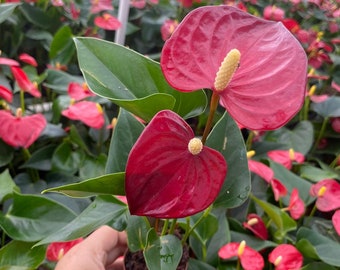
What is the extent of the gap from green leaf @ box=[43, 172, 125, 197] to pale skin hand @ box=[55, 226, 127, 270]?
0.15m

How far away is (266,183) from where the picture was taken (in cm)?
92

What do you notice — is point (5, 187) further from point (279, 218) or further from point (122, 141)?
point (279, 218)

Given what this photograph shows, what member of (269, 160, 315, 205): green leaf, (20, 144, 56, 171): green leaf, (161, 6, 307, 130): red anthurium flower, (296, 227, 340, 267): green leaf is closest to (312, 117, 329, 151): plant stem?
(269, 160, 315, 205): green leaf

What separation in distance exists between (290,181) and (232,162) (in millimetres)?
384

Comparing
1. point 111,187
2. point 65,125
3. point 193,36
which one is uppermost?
point 193,36

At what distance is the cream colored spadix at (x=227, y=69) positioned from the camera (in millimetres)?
375

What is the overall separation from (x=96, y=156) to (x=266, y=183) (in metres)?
0.37

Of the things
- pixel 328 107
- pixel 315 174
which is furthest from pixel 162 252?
pixel 328 107

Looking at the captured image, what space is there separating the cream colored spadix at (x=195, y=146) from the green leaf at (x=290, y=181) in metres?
0.53

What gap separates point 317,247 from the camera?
74 centimetres

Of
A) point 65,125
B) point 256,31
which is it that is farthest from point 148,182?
point 65,125

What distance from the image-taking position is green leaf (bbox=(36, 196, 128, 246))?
1.63 ft

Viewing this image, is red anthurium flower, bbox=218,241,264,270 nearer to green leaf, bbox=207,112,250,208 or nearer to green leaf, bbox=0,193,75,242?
green leaf, bbox=207,112,250,208

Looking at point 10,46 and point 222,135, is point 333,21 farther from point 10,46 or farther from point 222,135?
point 222,135
